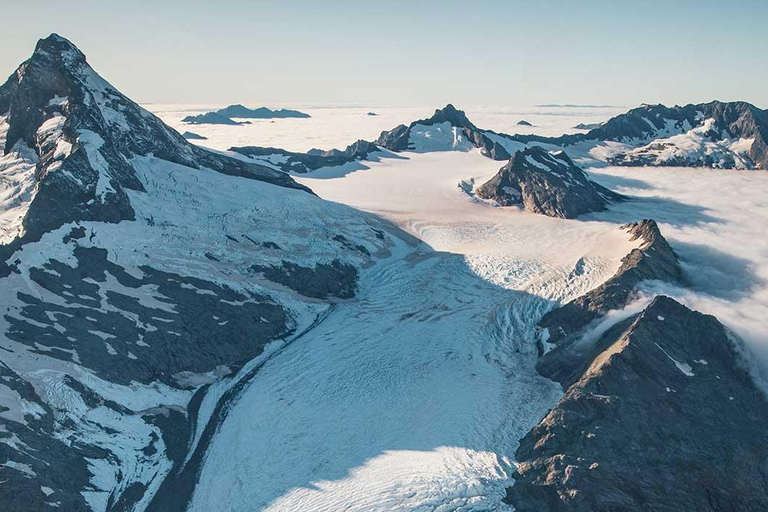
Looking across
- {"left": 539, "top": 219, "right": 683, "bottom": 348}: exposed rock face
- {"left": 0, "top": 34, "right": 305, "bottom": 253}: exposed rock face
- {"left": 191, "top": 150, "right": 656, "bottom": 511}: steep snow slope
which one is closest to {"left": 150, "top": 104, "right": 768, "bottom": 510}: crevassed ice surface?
{"left": 191, "top": 150, "right": 656, "bottom": 511}: steep snow slope

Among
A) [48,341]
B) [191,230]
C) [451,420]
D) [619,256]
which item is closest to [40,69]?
[191,230]

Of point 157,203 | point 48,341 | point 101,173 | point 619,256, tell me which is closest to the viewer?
point 48,341

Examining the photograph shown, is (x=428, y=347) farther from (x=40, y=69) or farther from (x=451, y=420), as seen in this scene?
(x=40, y=69)

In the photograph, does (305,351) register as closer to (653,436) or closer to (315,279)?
(315,279)

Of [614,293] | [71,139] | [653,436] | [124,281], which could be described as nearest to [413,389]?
[653,436]

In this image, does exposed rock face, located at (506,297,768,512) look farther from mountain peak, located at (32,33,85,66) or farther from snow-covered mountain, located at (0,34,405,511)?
mountain peak, located at (32,33,85,66)

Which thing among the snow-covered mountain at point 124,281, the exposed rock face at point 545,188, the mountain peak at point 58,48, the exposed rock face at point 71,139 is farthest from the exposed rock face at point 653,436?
the mountain peak at point 58,48

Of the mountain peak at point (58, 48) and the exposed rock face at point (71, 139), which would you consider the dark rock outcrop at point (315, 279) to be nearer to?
the exposed rock face at point (71, 139)
